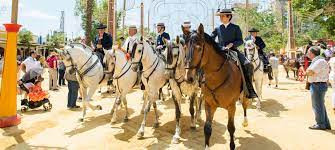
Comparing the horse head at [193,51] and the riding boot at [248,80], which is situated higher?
the horse head at [193,51]

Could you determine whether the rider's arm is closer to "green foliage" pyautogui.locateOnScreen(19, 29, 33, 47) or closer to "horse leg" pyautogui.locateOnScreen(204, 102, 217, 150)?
"horse leg" pyautogui.locateOnScreen(204, 102, 217, 150)

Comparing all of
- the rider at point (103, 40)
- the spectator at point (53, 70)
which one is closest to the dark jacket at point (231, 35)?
the rider at point (103, 40)

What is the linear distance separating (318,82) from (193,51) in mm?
3935

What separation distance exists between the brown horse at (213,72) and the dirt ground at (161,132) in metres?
1.24

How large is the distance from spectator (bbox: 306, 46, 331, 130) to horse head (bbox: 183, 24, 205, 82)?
3.44m

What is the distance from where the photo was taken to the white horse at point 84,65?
885 centimetres

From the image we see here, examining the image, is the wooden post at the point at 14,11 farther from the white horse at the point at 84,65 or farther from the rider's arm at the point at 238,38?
the rider's arm at the point at 238,38

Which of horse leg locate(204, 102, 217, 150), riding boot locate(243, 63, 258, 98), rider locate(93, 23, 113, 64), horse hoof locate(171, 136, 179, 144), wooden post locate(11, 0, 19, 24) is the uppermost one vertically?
wooden post locate(11, 0, 19, 24)

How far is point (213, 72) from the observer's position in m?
5.77

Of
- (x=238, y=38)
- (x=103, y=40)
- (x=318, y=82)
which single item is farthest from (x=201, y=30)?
(x=103, y=40)

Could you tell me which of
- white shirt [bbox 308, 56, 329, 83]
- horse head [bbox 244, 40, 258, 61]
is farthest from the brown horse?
horse head [bbox 244, 40, 258, 61]

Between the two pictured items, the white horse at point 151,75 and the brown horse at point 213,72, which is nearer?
the brown horse at point 213,72

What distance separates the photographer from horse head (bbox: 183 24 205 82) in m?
5.23

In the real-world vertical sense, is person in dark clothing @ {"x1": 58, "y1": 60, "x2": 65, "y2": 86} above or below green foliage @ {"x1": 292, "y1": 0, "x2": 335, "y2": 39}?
below
